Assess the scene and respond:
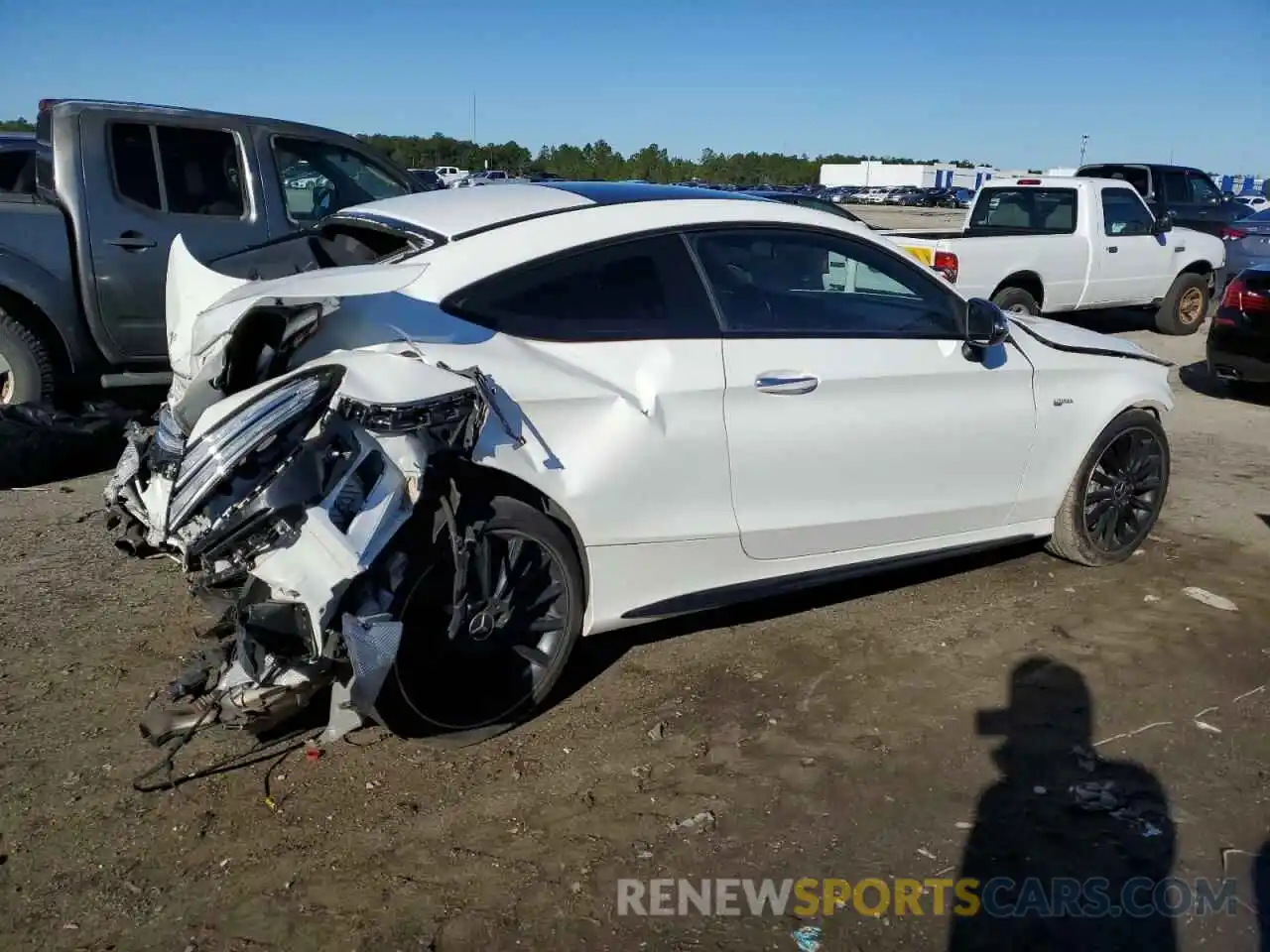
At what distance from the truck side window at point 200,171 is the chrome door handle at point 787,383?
14.7 ft

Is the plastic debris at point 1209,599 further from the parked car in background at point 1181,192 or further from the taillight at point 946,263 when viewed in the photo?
the parked car in background at point 1181,192

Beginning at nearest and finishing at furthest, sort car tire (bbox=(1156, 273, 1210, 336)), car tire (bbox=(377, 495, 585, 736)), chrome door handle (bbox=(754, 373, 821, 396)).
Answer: car tire (bbox=(377, 495, 585, 736)) < chrome door handle (bbox=(754, 373, 821, 396)) < car tire (bbox=(1156, 273, 1210, 336))

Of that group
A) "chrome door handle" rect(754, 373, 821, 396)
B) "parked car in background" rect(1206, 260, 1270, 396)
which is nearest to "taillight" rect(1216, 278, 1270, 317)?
"parked car in background" rect(1206, 260, 1270, 396)

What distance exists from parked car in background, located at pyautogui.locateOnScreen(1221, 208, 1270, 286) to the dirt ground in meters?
12.1

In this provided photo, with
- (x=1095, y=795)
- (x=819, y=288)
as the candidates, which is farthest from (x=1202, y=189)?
(x=1095, y=795)

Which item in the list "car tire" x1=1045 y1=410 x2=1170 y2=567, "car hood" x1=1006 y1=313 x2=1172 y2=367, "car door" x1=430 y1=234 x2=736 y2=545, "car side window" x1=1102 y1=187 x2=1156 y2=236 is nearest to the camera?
"car door" x1=430 y1=234 x2=736 y2=545

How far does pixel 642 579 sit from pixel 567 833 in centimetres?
96

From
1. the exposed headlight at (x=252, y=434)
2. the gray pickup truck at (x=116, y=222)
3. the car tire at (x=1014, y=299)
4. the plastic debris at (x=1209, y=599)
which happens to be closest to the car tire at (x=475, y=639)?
the exposed headlight at (x=252, y=434)

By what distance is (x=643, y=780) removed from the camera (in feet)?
11.4

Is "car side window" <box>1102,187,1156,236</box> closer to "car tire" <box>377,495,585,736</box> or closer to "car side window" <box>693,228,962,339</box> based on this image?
"car side window" <box>693,228,962,339</box>

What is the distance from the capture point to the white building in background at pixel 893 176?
89188mm

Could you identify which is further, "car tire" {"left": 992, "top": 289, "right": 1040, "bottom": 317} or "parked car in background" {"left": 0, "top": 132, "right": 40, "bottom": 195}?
"car tire" {"left": 992, "top": 289, "right": 1040, "bottom": 317}

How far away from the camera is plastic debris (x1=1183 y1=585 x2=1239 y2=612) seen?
197 inches

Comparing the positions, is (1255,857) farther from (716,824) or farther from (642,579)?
(642,579)
